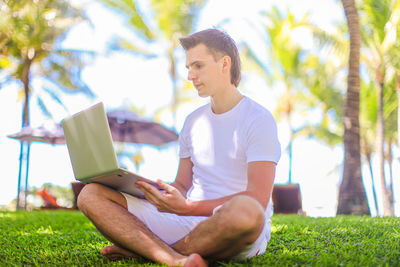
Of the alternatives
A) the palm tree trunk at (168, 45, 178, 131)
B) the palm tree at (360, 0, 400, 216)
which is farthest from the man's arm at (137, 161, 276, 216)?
the palm tree trunk at (168, 45, 178, 131)

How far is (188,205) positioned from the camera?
2.52 meters

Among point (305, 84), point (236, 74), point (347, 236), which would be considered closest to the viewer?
point (236, 74)

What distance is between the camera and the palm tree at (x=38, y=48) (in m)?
16.3

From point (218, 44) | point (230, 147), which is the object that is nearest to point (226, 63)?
point (218, 44)

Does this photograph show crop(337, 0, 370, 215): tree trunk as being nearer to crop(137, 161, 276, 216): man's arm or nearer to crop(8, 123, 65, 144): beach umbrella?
crop(137, 161, 276, 216): man's arm

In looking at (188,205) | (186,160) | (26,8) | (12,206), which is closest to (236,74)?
(186,160)

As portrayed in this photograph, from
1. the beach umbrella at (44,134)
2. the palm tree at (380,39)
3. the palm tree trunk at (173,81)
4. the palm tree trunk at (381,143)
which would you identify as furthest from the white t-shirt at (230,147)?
the palm tree trunk at (173,81)

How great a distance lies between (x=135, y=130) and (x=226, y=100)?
9124 millimetres

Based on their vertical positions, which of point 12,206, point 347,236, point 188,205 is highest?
point 188,205

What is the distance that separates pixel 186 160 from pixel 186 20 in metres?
14.8

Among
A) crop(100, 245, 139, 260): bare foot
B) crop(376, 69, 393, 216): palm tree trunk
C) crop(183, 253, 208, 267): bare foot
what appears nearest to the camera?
crop(183, 253, 208, 267): bare foot

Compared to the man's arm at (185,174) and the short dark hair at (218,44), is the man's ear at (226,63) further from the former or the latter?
the man's arm at (185,174)

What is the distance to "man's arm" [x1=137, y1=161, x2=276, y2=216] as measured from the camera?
245 centimetres

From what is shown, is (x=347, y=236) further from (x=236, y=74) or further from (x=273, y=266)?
(x=236, y=74)
